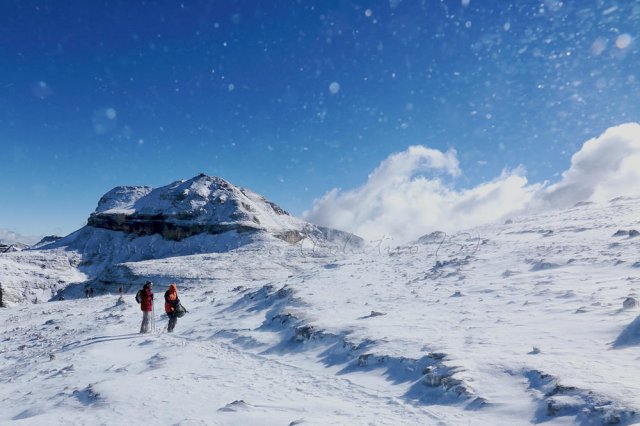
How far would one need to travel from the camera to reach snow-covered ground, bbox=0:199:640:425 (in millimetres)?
6586

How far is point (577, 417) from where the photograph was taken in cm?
559

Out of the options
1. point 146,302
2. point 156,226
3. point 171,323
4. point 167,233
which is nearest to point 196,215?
point 167,233

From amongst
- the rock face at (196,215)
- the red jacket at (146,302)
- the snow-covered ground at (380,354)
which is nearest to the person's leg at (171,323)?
the snow-covered ground at (380,354)

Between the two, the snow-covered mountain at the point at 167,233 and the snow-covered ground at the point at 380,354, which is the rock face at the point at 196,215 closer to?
the snow-covered mountain at the point at 167,233

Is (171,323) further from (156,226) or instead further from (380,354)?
(156,226)

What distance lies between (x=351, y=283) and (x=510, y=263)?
7.14 meters

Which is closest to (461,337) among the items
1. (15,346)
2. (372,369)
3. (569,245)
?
(372,369)

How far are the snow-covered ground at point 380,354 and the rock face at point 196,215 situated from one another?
222 ft

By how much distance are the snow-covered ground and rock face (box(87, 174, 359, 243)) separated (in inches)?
2666

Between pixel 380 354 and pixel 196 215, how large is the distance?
88.3 meters

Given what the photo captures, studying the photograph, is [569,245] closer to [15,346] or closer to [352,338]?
[352,338]

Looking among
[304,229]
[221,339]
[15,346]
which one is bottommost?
[15,346]

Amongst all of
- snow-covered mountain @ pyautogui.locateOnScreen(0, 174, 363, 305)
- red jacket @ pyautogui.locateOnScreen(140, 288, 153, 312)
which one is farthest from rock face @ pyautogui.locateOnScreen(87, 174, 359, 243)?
red jacket @ pyautogui.locateOnScreen(140, 288, 153, 312)

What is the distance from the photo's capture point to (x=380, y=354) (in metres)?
9.16
